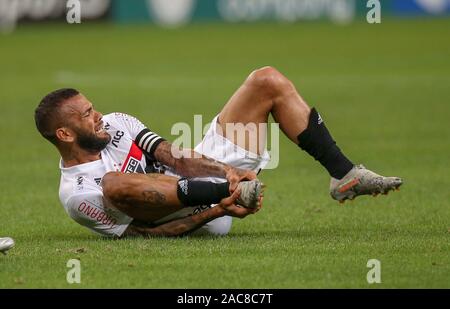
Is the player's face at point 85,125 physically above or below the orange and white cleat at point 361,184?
above

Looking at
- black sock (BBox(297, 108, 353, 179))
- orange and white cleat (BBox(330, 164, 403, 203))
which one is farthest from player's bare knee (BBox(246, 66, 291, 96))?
orange and white cleat (BBox(330, 164, 403, 203))

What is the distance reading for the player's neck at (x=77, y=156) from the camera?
834 centimetres

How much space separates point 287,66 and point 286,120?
16.8 meters

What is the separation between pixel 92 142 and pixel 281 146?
7.00 meters

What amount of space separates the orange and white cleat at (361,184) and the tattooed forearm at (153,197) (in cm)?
127

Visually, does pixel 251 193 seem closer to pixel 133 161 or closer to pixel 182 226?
pixel 182 226

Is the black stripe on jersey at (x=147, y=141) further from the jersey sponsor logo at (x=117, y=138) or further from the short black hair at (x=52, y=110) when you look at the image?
the short black hair at (x=52, y=110)

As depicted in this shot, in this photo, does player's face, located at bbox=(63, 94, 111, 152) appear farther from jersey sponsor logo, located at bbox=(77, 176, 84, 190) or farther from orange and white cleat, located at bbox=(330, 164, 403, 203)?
orange and white cleat, located at bbox=(330, 164, 403, 203)

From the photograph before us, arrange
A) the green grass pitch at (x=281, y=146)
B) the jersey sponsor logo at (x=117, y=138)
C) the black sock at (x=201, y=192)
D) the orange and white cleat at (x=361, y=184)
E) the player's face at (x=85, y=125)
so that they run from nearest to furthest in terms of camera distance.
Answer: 1. the green grass pitch at (x=281, y=146)
2. the black sock at (x=201, y=192)
3. the orange and white cleat at (x=361, y=184)
4. the player's face at (x=85, y=125)
5. the jersey sponsor logo at (x=117, y=138)

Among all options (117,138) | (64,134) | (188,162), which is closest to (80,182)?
(64,134)

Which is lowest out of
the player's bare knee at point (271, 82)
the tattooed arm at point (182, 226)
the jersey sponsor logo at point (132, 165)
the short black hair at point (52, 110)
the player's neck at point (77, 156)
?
the tattooed arm at point (182, 226)

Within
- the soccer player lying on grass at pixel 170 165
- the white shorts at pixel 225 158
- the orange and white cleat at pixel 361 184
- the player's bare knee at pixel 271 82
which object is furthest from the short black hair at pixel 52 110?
the orange and white cleat at pixel 361 184
